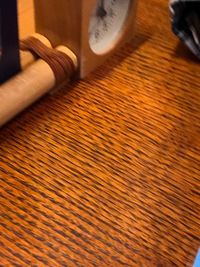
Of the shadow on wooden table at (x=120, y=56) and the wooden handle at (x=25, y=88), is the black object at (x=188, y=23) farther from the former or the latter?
the wooden handle at (x=25, y=88)

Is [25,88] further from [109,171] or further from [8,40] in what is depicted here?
[109,171]

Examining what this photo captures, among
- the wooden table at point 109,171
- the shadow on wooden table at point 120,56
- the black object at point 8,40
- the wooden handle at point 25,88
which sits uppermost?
the black object at point 8,40

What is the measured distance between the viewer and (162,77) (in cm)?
110

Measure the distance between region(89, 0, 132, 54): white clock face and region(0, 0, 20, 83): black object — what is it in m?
0.22

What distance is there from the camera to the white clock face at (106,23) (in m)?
1.05

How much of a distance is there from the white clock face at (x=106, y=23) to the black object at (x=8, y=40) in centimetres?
22

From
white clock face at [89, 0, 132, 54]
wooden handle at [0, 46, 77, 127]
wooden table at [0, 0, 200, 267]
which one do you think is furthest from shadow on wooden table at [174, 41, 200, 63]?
wooden handle at [0, 46, 77, 127]

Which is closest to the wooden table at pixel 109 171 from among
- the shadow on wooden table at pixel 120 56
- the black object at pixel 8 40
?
the shadow on wooden table at pixel 120 56

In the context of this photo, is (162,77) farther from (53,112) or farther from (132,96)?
(53,112)

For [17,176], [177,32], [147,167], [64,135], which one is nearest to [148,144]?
[147,167]

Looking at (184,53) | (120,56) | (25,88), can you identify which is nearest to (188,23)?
(184,53)

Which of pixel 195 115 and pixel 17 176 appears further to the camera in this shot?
pixel 195 115

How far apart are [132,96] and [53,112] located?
0.20 meters

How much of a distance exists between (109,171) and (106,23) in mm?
439
